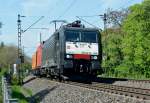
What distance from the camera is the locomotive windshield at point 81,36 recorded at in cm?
2900

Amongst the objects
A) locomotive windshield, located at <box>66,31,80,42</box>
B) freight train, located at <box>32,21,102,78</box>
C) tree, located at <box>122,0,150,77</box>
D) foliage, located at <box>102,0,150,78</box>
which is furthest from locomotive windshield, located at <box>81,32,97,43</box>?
tree, located at <box>122,0,150,77</box>

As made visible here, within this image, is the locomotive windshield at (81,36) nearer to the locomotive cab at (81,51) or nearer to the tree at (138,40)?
the locomotive cab at (81,51)

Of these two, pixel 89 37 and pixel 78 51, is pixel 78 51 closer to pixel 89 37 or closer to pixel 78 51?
pixel 78 51

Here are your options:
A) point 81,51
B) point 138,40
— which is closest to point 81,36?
point 81,51

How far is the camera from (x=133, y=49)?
2338 inches

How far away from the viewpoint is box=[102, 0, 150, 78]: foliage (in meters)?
56.3

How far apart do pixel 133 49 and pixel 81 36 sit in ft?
101

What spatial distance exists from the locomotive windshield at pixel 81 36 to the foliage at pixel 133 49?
23937 millimetres

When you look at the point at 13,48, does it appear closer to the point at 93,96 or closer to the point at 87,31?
the point at 87,31

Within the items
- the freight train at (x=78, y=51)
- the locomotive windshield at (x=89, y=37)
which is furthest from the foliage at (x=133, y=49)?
the freight train at (x=78, y=51)

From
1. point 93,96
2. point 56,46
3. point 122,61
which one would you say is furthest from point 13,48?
point 93,96

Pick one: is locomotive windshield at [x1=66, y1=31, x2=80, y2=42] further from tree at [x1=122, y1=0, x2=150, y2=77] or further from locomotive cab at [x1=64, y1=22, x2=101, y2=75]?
tree at [x1=122, y1=0, x2=150, y2=77]

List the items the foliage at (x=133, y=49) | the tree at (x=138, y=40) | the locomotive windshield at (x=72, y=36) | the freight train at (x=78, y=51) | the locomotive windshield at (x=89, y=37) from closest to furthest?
the freight train at (x=78, y=51)
the locomotive windshield at (x=72, y=36)
the locomotive windshield at (x=89, y=37)
the foliage at (x=133, y=49)
the tree at (x=138, y=40)

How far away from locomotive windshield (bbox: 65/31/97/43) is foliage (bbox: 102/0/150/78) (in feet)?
78.5
